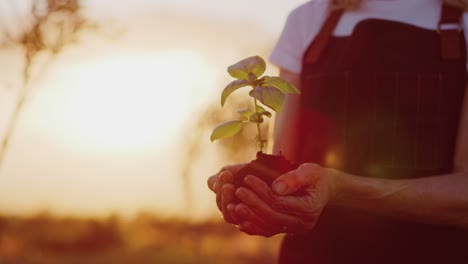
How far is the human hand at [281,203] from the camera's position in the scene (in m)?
3.05

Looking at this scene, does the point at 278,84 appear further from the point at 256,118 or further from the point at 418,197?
the point at 418,197

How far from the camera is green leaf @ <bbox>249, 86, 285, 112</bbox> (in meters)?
2.88

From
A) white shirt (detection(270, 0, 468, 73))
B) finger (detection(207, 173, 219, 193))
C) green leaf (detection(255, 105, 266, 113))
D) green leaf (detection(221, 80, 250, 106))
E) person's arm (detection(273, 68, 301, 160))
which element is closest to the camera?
green leaf (detection(221, 80, 250, 106))

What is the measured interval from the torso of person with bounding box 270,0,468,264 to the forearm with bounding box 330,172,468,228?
0.65ft

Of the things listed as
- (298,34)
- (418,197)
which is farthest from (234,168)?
(298,34)

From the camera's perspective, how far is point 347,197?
11.7 feet

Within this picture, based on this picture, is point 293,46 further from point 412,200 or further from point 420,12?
point 412,200

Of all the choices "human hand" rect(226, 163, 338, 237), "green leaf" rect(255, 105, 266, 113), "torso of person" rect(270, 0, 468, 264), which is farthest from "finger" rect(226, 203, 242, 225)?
"torso of person" rect(270, 0, 468, 264)

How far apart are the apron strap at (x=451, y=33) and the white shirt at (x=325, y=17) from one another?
A: 5 centimetres

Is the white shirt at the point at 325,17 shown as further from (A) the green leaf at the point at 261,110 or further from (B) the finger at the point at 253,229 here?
(B) the finger at the point at 253,229

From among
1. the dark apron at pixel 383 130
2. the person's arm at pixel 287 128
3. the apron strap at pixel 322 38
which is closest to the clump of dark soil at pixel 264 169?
the dark apron at pixel 383 130

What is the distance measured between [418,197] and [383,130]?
473 millimetres

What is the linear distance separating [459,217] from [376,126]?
0.61 m

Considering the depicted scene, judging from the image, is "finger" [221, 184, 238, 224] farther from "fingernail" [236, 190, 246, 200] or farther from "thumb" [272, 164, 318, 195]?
"thumb" [272, 164, 318, 195]
